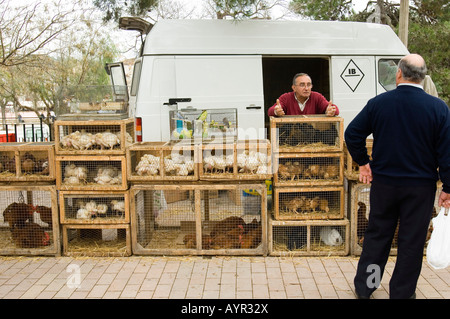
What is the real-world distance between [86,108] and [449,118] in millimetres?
3655

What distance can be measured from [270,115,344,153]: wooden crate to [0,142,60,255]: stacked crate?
2415 millimetres

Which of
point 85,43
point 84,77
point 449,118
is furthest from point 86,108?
point 84,77

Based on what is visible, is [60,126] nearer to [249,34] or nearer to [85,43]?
[249,34]

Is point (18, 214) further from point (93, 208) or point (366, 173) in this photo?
point (366, 173)

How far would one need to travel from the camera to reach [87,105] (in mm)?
5230

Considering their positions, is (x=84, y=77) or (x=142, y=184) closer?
(x=142, y=184)

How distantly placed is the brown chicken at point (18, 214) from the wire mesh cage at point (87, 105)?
1.12m

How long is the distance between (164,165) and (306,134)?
1.56m

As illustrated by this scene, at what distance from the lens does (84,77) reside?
1688 cm

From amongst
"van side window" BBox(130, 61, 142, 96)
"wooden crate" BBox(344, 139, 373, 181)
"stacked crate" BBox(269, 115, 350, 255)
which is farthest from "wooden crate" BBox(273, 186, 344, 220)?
"van side window" BBox(130, 61, 142, 96)

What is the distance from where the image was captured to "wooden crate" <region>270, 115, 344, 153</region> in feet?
16.0

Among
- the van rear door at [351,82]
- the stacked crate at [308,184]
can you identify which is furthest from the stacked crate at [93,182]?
the van rear door at [351,82]

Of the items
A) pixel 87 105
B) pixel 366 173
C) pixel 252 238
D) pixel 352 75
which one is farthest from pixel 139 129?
pixel 366 173

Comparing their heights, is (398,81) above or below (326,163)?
above
